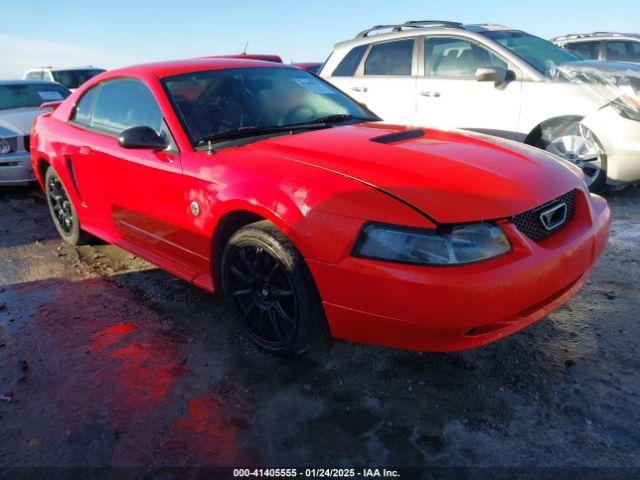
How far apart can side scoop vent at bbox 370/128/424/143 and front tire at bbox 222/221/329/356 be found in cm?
80

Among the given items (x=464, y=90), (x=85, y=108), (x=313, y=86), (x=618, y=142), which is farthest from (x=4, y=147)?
(x=618, y=142)

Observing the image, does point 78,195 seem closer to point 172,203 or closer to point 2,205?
point 172,203

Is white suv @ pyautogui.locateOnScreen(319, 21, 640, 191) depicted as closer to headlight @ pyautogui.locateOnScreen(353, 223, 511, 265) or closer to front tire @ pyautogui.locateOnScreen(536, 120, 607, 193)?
front tire @ pyautogui.locateOnScreen(536, 120, 607, 193)

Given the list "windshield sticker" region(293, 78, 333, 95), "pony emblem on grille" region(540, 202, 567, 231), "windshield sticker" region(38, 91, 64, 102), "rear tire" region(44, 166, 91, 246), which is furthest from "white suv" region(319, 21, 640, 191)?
"windshield sticker" region(38, 91, 64, 102)

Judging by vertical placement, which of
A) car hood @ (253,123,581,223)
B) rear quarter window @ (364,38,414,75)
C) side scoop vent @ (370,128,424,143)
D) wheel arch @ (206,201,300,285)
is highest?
rear quarter window @ (364,38,414,75)

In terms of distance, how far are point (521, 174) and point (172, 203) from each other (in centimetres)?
187

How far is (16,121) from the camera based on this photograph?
20.5 ft

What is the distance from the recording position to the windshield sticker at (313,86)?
3549mm

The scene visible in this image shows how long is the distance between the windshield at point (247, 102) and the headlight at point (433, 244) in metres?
1.32

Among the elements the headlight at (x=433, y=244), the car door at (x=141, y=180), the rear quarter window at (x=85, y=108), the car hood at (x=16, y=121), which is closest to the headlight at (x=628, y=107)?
the headlight at (x=433, y=244)

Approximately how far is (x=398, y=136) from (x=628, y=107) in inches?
125

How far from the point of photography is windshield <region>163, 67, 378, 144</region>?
299 centimetres

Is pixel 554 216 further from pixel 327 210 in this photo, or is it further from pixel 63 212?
pixel 63 212

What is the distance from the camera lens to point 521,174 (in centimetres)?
230
